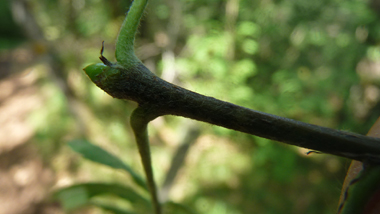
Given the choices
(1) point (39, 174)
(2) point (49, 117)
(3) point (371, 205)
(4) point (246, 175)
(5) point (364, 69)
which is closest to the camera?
(3) point (371, 205)

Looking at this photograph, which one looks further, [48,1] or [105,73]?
[48,1]

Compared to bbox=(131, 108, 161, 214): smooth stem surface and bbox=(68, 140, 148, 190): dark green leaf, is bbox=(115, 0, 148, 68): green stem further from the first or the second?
bbox=(68, 140, 148, 190): dark green leaf

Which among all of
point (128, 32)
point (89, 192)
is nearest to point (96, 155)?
point (89, 192)

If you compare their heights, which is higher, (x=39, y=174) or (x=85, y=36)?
(x=85, y=36)

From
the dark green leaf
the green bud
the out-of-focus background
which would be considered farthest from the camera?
the out-of-focus background

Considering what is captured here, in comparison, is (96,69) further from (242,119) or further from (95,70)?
(242,119)

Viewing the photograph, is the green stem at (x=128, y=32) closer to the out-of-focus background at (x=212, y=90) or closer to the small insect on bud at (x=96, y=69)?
the small insect on bud at (x=96, y=69)

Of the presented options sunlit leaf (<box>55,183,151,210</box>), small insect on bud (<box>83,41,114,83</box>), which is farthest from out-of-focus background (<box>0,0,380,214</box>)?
small insect on bud (<box>83,41,114,83</box>)

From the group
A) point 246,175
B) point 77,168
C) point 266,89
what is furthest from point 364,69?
point 77,168

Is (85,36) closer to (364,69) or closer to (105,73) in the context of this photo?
(105,73)
